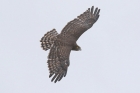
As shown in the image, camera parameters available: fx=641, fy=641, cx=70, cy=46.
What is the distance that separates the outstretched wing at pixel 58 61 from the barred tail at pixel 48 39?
0.69m

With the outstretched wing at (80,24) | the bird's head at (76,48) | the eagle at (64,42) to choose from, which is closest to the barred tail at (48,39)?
the eagle at (64,42)

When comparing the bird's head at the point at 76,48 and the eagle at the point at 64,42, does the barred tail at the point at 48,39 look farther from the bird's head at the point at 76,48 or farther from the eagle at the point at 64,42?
the bird's head at the point at 76,48

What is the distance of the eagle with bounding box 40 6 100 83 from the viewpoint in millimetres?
29562

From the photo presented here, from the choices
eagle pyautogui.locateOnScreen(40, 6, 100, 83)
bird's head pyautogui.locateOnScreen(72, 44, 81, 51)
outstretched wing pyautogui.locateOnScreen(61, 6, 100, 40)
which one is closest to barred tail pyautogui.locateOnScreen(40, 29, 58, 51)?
eagle pyautogui.locateOnScreen(40, 6, 100, 83)

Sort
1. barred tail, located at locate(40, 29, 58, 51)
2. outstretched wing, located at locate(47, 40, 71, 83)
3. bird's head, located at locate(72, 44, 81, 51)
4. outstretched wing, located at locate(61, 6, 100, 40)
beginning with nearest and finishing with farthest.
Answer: outstretched wing, located at locate(47, 40, 71, 83) → barred tail, located at locate(40, 29, 58, 51) → bird's head, located at locate(72, 44, 81, 51) → outstretched wing, located at locate(61, 6, 100, 40)

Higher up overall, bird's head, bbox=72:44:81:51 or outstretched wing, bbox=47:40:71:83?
bird's head, bbox=72:44:81:51

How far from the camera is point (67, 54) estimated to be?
30.4 meters

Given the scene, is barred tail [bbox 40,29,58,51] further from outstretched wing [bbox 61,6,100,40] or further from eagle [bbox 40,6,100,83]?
outstretched wing [bbox 61,6,100,40]

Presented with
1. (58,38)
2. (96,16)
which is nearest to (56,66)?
(58,38)

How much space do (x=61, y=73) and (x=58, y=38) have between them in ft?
9.87

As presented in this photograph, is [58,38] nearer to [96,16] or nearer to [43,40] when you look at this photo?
[43,40]

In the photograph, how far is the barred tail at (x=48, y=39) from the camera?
31.7 m

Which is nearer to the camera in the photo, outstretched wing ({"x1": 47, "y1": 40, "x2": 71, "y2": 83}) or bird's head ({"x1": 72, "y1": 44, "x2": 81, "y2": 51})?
outstretched wing ({"x1": 47, "y1": 40, "x2": 71, "y2": 83})

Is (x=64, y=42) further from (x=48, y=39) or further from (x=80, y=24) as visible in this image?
(x=80, y=24)
